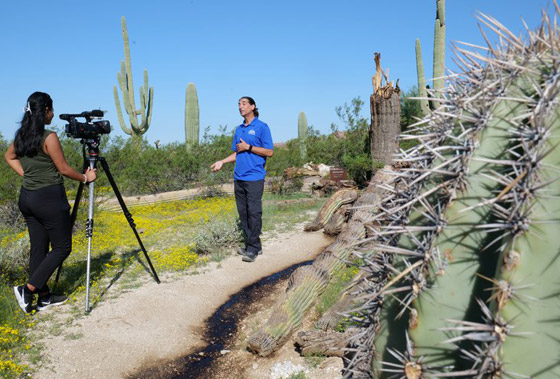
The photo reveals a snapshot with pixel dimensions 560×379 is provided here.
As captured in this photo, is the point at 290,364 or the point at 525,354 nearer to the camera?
the point at 525,354

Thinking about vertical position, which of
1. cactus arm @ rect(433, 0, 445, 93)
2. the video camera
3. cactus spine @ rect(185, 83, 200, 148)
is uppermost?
cactus arm @ rect(433, 0, 445, 93)

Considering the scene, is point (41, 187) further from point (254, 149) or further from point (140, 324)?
point (254, 149)

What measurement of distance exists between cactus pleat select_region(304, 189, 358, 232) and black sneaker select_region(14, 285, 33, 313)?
4708 millimetres

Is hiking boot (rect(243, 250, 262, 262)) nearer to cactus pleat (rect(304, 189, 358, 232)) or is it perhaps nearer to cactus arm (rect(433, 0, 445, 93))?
cactus pleat (rect(304, 189, 358, 232))

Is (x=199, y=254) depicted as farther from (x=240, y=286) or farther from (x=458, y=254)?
(x=458, y=254)

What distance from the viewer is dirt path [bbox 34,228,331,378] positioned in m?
3.50

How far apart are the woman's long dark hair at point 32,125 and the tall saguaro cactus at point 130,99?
12.6 m

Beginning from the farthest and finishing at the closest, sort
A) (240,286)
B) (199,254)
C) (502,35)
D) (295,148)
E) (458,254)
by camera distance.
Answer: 1. (295,148)
2. (199,254)
3. (240,286)
4. (502,35)
5. (458,254)

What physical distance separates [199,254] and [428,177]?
550 cm

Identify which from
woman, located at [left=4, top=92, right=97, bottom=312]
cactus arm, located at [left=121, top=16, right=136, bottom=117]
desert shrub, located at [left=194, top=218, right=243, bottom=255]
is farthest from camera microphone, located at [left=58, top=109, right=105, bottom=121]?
cactus arm, located at [left=121, top=16, right=136, bottom=117]

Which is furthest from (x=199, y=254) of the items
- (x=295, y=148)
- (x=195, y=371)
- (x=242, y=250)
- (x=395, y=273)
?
(x=295, y=148)

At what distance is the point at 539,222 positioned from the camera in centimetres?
93

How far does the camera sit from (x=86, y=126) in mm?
4254

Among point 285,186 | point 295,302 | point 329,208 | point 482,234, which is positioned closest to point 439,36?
point 285,186
